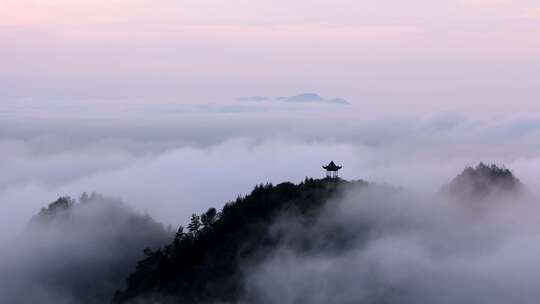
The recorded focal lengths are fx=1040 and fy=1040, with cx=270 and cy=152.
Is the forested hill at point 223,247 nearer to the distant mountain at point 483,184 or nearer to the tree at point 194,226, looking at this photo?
the tree at point 194,226

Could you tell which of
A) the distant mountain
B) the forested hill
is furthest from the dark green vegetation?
the distant mountain

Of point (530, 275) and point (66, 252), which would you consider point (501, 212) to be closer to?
point (530, 275)

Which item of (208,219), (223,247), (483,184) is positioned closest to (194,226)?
(208,219)

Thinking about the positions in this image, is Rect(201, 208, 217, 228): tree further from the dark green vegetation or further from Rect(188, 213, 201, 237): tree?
the dark green vegetation

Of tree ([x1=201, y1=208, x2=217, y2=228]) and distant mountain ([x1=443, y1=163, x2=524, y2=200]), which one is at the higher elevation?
distant mountain ([x1=443, y1=163, x2=524, y2=200])

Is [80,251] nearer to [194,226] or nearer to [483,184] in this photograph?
[194,226]

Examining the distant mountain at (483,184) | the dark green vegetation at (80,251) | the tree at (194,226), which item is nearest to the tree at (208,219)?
the tree at (194,226)
